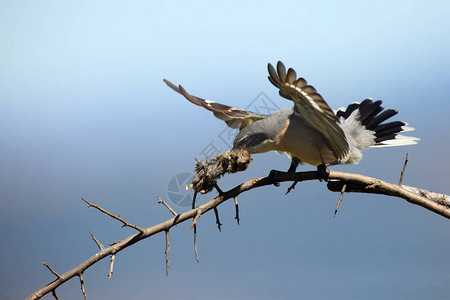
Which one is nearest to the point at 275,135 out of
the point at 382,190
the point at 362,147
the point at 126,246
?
the point at 382,190

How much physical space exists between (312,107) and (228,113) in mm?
1054

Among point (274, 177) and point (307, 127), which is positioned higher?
point (307, 127)

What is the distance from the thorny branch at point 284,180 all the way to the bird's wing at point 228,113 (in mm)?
882

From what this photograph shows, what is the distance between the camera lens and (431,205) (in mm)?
3494

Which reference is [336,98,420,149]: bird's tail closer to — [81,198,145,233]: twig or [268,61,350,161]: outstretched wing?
[268,61,350,161]: outstretched wing

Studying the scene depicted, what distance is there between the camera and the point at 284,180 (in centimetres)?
373

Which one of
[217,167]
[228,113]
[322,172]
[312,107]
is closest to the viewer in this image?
[217,167]

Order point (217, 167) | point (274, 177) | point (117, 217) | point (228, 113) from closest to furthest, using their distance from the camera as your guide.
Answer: point (117, 217) → point (217, 167) → point (274, 177) → point (228, 113)

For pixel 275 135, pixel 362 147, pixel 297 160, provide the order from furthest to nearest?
pixel 362 147, pixel 297 160, pixel 275 135

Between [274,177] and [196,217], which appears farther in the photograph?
[274,177]

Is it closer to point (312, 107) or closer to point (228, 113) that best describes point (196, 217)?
point (312, 107)

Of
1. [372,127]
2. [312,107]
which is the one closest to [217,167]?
[312,107]

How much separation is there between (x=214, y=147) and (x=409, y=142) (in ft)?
7.83

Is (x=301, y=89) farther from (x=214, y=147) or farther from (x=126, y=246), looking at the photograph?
(x=126, y=246)
